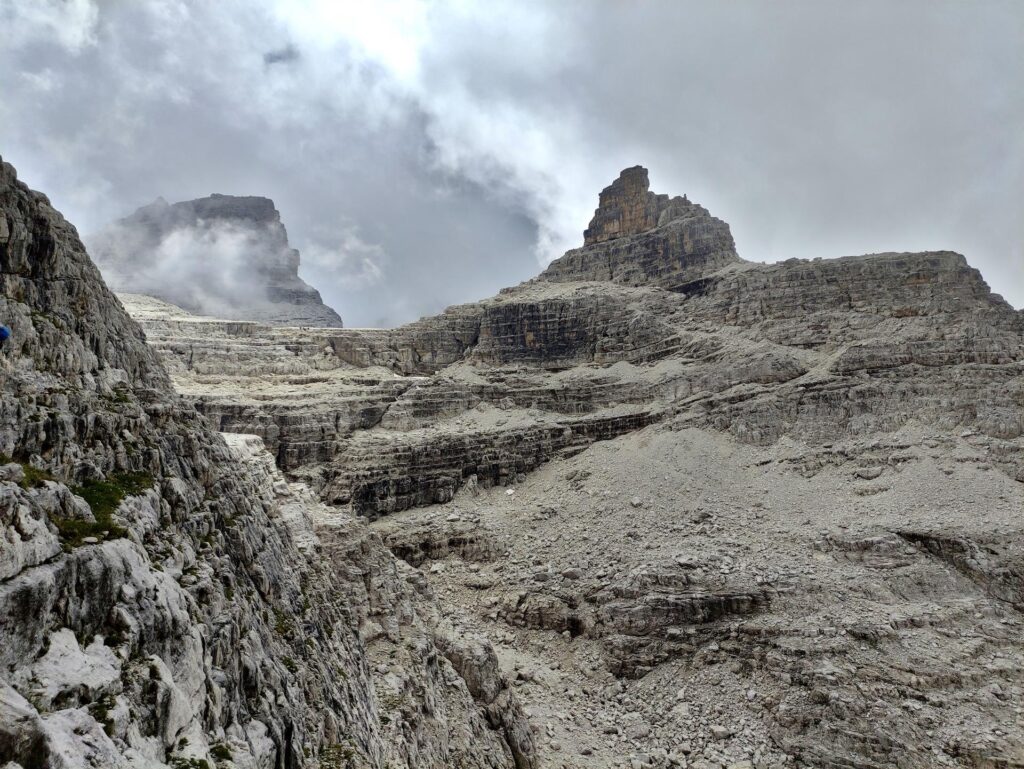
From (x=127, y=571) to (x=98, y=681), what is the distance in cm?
220

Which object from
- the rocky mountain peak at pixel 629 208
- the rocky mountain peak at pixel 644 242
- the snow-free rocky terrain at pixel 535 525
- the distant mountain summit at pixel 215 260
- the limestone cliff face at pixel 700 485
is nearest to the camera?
the snow-free rocky terrain at pixel 535 525

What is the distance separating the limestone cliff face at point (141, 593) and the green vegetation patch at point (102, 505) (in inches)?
2.0

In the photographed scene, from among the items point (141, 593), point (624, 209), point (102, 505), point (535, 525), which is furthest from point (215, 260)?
point (141, 593)

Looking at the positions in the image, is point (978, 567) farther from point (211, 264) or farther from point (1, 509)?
point (211, 264)

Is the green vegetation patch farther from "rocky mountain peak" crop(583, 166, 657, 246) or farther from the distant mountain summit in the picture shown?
the distant mountain summit

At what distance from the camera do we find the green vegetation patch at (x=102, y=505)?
9.02 metres

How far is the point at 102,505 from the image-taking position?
10.5 m

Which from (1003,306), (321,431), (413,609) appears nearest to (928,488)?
(1003,306)

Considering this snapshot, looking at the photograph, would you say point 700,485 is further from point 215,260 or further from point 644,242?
point 215,260

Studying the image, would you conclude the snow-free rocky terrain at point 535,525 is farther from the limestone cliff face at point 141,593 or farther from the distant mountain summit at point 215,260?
the distant mountain summit at point 215,260

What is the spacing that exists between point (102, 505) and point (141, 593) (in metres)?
2.19

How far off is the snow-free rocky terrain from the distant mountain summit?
2780 inches

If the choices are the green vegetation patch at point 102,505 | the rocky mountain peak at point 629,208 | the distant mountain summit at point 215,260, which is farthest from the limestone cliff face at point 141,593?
the distant mountain summit at point 215,260

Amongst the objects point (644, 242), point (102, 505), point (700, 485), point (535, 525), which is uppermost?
point (644, 242)
